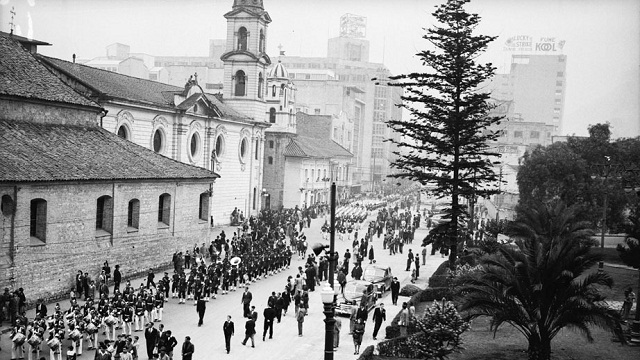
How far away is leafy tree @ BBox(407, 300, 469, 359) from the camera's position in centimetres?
1508

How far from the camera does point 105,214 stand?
2622 cm

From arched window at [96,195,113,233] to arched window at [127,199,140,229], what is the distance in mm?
1731

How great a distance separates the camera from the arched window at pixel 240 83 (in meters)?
52.7

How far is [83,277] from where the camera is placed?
76.1 ft

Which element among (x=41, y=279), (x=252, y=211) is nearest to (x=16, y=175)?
(x=41, y=279)

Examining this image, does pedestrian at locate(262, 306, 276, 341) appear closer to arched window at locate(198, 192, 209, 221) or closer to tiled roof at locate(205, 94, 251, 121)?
arched window at locate(198, 192, 209, 221)

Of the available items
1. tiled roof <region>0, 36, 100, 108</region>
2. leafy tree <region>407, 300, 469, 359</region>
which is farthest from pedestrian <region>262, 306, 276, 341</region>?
tiled roof <region>0, 36, 100, 108</region>

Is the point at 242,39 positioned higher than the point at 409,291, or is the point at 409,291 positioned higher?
the point at 242,39

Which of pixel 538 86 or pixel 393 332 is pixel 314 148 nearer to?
pixel 393 332

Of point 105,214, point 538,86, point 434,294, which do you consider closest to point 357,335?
point 434,294

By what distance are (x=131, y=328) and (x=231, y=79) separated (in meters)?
35.3

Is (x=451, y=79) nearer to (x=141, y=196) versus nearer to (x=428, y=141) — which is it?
(x=428, y=141)

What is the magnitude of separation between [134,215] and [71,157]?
401 centimetres

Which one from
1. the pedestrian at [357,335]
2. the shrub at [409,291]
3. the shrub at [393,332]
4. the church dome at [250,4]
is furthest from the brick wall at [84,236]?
the church dome at [250,4]
